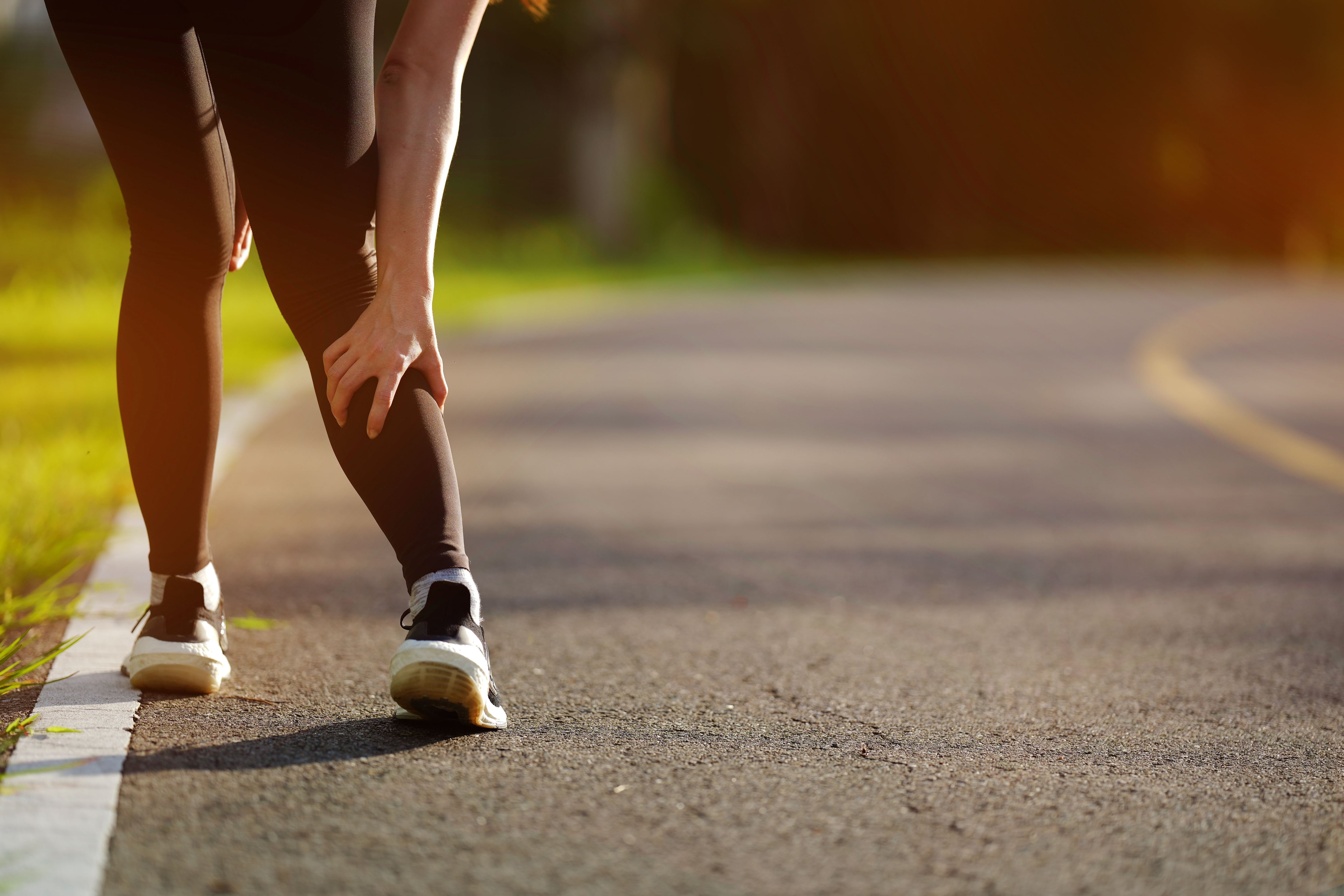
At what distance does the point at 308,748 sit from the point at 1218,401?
26.9 feet

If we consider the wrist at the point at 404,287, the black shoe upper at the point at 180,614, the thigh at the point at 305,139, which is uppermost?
the thigh at the point at 305,139

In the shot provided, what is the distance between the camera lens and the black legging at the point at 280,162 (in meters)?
2.37

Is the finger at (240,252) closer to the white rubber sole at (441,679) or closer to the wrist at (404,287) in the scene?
the wrist at (404,287)

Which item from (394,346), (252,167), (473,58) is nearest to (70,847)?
(394,346)

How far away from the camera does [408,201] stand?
2449 mm

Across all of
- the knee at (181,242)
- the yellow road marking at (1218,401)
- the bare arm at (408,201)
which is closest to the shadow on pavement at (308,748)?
the bare arm at (408,201)

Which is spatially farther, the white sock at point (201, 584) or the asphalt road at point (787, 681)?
the white sock at point (201, 584)

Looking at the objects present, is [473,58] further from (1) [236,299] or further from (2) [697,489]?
(2) [697,489]

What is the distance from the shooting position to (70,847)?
1.92 m

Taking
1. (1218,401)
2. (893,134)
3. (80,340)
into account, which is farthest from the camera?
(893,134)

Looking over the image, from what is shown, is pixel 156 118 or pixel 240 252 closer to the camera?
pixel 156 118

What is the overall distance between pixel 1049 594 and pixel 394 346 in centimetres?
233

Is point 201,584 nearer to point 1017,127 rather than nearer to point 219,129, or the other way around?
point 219,129

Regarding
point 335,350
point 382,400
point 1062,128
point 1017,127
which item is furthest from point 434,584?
point 1062,128
